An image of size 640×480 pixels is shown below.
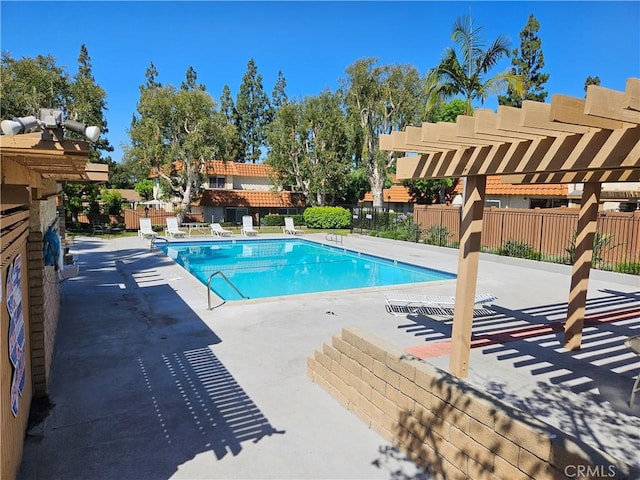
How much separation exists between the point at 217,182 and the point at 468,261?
32011 mm

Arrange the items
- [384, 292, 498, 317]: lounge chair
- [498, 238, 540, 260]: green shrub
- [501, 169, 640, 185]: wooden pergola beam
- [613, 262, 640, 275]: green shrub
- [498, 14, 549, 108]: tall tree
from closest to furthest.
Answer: [501, 169, 640, 185]: wooden pergola beam < [384, 292, 498, 317]: lounge chair < [613, 262, 640, 275]: green shrub < [498, 238, 540, 260]: green shrub < [498, 14, 549, 108]: tall tree

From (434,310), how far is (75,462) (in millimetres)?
6580

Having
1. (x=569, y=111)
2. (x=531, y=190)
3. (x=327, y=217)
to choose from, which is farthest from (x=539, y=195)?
(x=569, y=111)

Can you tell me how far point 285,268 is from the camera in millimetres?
16812

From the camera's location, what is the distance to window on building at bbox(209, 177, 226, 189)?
3411 centimetres

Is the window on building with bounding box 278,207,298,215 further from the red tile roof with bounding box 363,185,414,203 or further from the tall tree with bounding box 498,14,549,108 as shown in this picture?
the tall tree with bounding box 498,14,549,108

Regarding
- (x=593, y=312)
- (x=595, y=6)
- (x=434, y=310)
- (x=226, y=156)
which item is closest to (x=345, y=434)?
(x=434, y=310)

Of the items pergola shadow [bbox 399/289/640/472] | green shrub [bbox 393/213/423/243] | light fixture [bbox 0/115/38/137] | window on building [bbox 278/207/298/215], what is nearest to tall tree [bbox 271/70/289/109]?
window on building [bbox 278/207/298/215]

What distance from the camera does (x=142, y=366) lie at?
5.75 metres

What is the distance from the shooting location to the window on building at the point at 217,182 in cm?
3411

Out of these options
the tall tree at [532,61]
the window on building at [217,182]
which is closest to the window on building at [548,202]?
the tall tree at [532,61]

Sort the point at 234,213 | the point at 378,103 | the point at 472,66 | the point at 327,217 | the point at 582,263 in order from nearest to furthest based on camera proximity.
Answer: the point at 582,263, the point at 472,66, the point at 378,103, the point at 327,217, the point at 234,213

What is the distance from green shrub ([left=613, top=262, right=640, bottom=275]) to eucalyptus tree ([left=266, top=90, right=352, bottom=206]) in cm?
2007

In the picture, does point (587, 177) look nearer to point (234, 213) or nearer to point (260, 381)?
point (260, 381)
